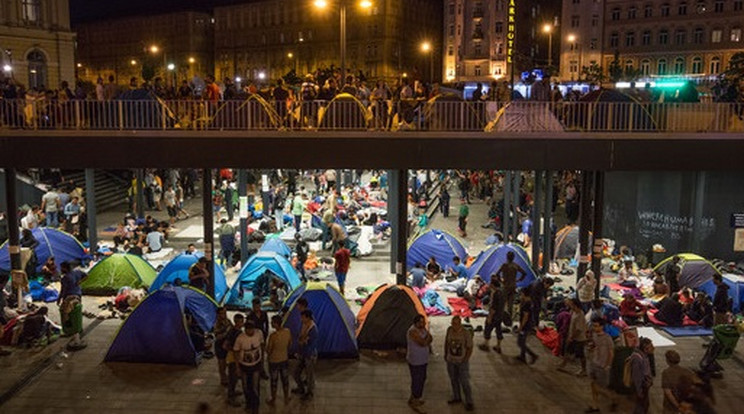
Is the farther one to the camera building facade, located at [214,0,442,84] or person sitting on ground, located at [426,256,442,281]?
building facade, located at [214,0,442,84]

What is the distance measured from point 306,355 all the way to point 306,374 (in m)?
0.50

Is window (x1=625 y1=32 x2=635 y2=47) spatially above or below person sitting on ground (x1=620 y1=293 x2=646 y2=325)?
above

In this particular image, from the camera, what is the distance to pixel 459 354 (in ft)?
38.9

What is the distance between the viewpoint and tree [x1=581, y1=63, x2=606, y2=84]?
3008 inches

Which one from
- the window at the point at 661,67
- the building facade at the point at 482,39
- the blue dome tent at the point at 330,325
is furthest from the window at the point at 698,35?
the blue dome tent at the point at 330,325

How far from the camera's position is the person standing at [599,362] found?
11.7 m

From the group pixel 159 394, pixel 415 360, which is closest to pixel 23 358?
pixel 159 394

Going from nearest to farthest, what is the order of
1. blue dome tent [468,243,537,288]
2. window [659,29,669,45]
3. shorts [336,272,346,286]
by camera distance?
1. shorts [336,272,346,286]
2. blue dome tent [468,243,537,288]
3. window [659,29,669,45]

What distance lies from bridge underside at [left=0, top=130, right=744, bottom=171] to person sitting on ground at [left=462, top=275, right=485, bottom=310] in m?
4.28

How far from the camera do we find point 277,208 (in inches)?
1195

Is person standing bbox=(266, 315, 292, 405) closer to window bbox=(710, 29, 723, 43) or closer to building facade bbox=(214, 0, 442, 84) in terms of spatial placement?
window bbox=(710, 29, 723, 43)

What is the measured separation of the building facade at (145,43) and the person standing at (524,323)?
93.2m

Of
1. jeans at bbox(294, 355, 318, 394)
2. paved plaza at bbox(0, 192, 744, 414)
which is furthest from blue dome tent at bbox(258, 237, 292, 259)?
jeans at bbox(294, 355, 318, 394)

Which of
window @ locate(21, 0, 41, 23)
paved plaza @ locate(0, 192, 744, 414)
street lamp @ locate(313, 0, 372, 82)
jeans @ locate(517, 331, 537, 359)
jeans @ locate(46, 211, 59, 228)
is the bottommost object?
paved plaza @ locate(0, 192, 744, 414)
